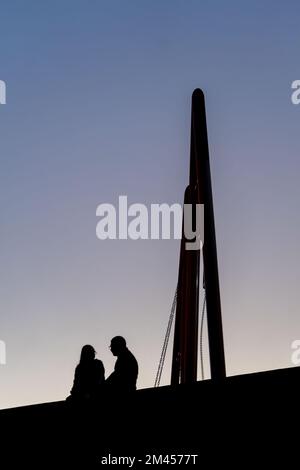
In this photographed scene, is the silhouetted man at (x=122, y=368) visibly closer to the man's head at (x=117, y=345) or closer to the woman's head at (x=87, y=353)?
the man's head at (x=117, y=345)

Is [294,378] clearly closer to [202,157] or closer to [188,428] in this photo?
[188,428]

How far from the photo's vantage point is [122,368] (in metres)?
7.96

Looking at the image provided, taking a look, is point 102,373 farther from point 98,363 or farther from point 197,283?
point 197,283

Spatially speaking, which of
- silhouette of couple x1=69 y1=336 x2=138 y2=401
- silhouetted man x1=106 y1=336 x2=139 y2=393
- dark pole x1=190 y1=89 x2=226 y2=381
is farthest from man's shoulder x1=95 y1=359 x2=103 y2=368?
dark pole x1=190 y1=89 x2=226 y2=381

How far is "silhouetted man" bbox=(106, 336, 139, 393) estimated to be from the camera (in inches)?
311

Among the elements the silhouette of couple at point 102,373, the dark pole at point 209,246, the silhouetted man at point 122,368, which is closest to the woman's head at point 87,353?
the silhouette of couple at point 102,373

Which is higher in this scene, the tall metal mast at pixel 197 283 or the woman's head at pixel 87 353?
the tall metal mast at pixel 197 283

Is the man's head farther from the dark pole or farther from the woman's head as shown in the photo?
the dark pole

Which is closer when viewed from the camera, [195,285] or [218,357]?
[218,357]

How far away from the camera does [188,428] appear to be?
224 inches

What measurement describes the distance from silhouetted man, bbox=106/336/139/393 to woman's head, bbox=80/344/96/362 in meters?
0.29

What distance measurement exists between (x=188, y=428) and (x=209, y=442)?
20 centimetres

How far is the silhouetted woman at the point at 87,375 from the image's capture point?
8.17m
